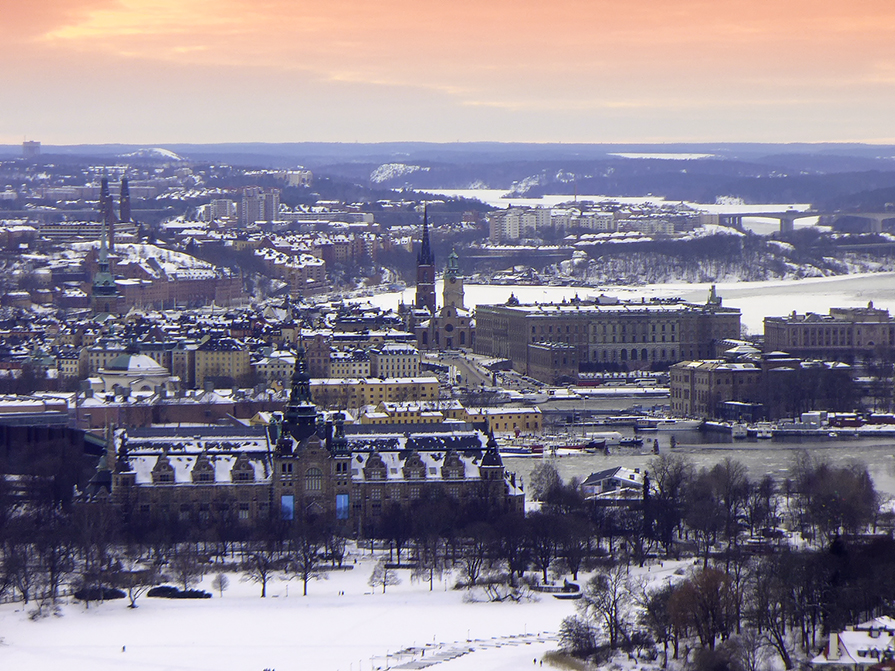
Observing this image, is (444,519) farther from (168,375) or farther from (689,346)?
(689,346)

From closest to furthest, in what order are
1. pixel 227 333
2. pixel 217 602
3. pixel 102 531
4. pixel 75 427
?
pixel 217 602 → pixel 102 531 → pixel 75 427 → pixel 227 333

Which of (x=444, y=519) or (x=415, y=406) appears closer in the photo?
(x=444, y=519)

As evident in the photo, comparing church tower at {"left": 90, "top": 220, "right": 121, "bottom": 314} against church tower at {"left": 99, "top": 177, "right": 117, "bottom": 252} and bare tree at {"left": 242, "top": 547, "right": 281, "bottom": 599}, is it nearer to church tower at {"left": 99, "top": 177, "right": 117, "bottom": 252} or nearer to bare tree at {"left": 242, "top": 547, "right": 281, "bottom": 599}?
church tower at {"left": 99, "top": 177, "right": 117, "bottom": 252}

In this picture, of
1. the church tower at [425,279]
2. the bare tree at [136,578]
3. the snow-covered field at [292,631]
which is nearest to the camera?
the snow-covered field at [292,631]

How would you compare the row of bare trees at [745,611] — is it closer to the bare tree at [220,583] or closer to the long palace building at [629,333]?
the bare tree at [220,583]

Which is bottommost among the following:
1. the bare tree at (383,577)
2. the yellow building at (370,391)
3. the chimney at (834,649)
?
the yellow building at (370,391)

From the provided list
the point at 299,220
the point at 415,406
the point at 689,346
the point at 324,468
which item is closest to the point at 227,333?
the point at 689,346

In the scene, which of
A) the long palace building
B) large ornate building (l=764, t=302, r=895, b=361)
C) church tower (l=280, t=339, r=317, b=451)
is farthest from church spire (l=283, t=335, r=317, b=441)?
the long palace building

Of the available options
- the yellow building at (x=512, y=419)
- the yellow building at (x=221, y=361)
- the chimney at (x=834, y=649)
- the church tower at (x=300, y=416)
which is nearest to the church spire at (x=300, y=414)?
the church tower at (x=300, y=416)
